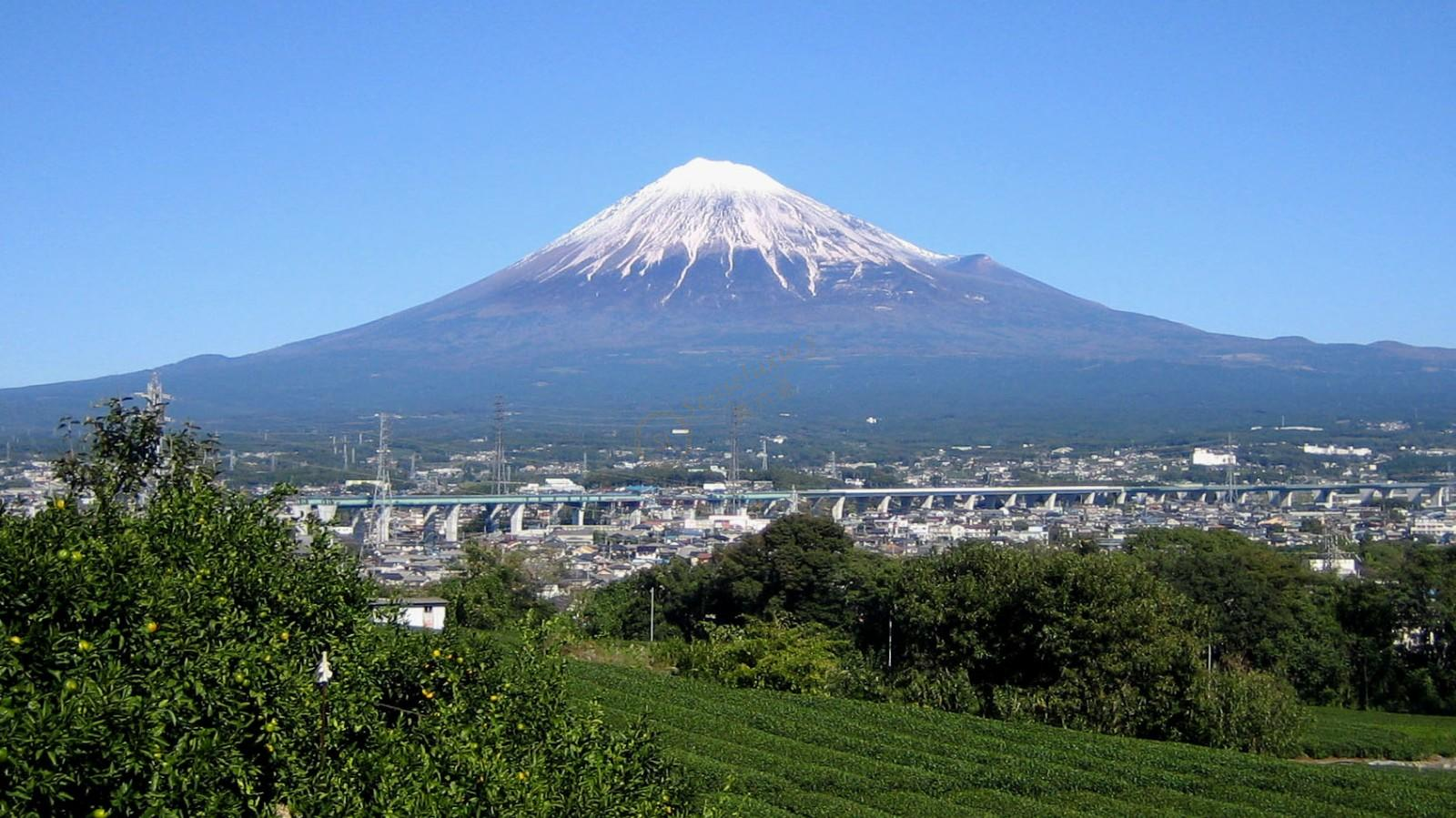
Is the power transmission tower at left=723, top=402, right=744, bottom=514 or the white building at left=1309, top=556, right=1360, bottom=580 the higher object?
the power transmission tower at left=723, top=402, right=744, bottom=514

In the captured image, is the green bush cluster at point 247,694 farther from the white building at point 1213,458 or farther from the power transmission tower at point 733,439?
the white building at point 1213,458

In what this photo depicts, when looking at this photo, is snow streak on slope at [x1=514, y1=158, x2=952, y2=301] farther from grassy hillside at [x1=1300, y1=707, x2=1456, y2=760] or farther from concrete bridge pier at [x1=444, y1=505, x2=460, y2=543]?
grassy hillside at [x1=1300, y1=707, x2=1456, y2=760]

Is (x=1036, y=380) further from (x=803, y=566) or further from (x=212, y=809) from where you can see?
(x=212, y=809)

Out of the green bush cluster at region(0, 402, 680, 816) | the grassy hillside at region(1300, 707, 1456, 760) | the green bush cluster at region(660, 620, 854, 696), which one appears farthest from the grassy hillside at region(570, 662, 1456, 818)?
the grassy hillside at region(1300, 707, 1456, 760)

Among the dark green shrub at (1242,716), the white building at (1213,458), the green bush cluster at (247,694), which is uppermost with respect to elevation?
the green bush cluster at (247,694)

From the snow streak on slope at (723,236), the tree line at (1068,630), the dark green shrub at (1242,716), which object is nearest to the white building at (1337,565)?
the tree line at (1068,630)

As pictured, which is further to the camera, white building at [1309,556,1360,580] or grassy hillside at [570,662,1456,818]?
white building at [1309,556,1360,580]
